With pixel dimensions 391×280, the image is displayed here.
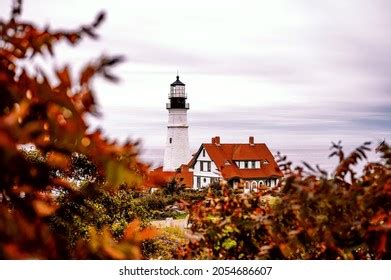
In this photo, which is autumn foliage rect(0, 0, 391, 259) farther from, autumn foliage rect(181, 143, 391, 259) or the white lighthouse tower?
the white lighthouse tower

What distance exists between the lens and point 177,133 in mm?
8875

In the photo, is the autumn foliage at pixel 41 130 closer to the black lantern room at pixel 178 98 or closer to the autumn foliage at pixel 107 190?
the autumn foliage at pixel 107 190

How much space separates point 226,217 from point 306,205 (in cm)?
34

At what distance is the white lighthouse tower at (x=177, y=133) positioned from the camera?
8265mm

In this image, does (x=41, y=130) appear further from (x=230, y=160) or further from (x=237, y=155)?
(x=230, y=160)

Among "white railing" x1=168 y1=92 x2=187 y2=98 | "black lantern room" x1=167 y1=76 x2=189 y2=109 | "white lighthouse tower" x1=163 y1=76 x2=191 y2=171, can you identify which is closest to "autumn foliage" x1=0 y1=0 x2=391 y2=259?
"white lighthouse tower" x1=163 y1=76 x2=191 y2=171

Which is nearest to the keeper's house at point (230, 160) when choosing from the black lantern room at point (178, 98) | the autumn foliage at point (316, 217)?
the black lantern room at point (178, 98)

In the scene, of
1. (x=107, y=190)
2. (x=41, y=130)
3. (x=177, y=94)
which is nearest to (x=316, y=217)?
(x=107, y=190)

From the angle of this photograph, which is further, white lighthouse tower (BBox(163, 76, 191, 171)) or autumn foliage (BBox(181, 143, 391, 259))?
white lighthouse tower (BBox(163, 76, 191, 171))

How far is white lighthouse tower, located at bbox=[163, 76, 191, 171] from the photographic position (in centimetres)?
826

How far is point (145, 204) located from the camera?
19.1 feet
